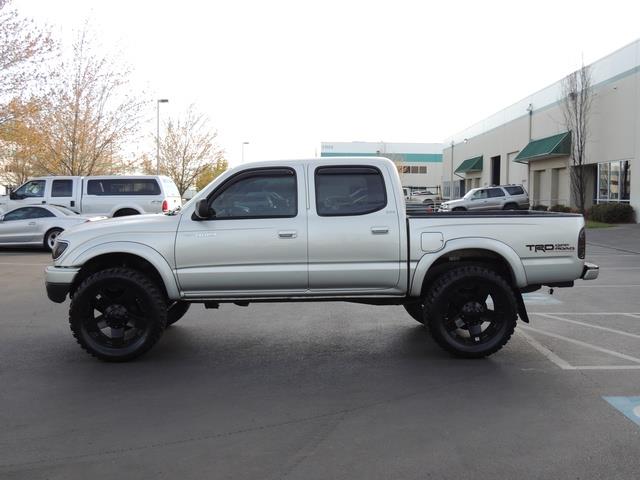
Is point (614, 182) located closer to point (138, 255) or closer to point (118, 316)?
point (138, 255)

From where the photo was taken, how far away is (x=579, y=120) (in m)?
33.2

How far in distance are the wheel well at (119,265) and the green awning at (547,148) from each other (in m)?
32.6

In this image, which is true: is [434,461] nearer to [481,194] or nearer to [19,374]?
[19,374]

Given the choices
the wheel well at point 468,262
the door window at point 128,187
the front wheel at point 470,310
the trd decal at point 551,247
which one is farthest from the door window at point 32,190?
the trd decal at point 551,247

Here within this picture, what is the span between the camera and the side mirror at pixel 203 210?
6215mm

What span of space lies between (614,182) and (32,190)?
84.3ft

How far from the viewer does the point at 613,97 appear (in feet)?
102

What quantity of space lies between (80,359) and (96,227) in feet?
4.41

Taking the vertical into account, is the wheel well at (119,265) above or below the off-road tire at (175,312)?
above

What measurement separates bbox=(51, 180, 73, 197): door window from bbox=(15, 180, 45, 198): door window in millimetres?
432

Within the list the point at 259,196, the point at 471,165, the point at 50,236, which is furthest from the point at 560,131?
the point at 259,196

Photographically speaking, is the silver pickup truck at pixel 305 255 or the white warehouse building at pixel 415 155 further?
the white warehouse building at pixel 415 155

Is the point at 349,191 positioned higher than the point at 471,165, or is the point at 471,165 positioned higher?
the point at 471,165

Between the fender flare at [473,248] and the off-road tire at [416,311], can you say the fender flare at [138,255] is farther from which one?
the off-road tire at [416,311]
